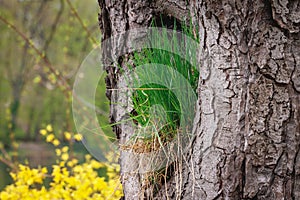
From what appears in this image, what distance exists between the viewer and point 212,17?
123cm

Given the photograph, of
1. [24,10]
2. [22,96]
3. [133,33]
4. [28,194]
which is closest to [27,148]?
[22,96]

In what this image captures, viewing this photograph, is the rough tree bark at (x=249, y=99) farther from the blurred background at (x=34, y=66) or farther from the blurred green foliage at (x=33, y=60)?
the blurred green foliage at (x=33, y=60)

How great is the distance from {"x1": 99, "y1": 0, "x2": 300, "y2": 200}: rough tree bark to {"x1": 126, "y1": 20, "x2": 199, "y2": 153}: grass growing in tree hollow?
0.30ft

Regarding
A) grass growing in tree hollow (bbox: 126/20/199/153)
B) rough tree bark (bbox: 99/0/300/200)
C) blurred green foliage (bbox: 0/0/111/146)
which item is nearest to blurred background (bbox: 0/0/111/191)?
blurred green foliage (bbox: 0/0/111/146)

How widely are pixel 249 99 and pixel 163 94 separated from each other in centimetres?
27

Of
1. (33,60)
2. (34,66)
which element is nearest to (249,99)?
(33,60)

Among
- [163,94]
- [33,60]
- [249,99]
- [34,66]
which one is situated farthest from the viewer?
[34,66]

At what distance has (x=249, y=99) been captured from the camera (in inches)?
48.0

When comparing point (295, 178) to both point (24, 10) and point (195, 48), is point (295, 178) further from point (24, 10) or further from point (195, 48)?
point (24, 10)

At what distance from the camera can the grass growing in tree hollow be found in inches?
52.7

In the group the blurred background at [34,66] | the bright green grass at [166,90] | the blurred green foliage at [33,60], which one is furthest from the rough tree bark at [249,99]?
the blurred green foliage at [33,60]

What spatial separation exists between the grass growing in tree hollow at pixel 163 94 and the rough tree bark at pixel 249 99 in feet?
0.30

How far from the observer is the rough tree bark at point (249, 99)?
1.20 m

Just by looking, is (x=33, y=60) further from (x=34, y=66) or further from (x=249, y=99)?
(x=249, y=99)
